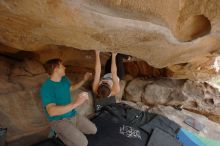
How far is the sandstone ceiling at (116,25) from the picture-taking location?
192cm

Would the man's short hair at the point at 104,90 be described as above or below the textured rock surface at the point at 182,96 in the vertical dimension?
above

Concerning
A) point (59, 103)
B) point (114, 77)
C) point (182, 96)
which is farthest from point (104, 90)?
point (182, 96)

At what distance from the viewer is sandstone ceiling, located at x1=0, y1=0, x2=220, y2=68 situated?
1923 mm

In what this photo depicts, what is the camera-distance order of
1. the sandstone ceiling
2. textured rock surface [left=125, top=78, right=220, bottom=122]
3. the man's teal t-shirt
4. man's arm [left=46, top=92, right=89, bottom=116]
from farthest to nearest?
textured rock surface [left=125, top=78, right=220, bottom=122] → the man's teal t-shirt → man's arm [left=46, top=92, right=89, bottom=116] → the sandstone ceiling

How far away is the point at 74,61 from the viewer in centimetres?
410

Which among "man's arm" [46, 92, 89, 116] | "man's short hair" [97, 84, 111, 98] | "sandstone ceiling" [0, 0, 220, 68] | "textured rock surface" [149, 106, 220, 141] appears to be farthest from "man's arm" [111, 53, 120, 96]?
"textured rock surface" [149, 106, 220, 141]

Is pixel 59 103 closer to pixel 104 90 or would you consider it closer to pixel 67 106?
pixel 67 106

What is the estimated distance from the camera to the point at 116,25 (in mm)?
2197

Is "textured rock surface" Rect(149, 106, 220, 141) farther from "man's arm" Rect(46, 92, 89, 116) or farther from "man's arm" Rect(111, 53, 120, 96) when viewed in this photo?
"man's arm" Rect(46, 92, 89, 116)

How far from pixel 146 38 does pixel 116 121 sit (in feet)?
5.26

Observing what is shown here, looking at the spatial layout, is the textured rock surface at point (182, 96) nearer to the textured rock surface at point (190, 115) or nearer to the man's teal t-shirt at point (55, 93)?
the textured rock surface at point (190, 115)

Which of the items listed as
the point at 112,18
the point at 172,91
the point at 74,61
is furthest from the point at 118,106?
the point at 112,18

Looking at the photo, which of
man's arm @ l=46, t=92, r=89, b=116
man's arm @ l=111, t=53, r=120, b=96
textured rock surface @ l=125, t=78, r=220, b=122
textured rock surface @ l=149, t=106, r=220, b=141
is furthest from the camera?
textured rock surface @ l=125, t=78, r=220, b=122

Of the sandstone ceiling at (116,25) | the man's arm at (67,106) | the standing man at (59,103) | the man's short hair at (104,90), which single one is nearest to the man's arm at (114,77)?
the man's short hair at (104,90)
